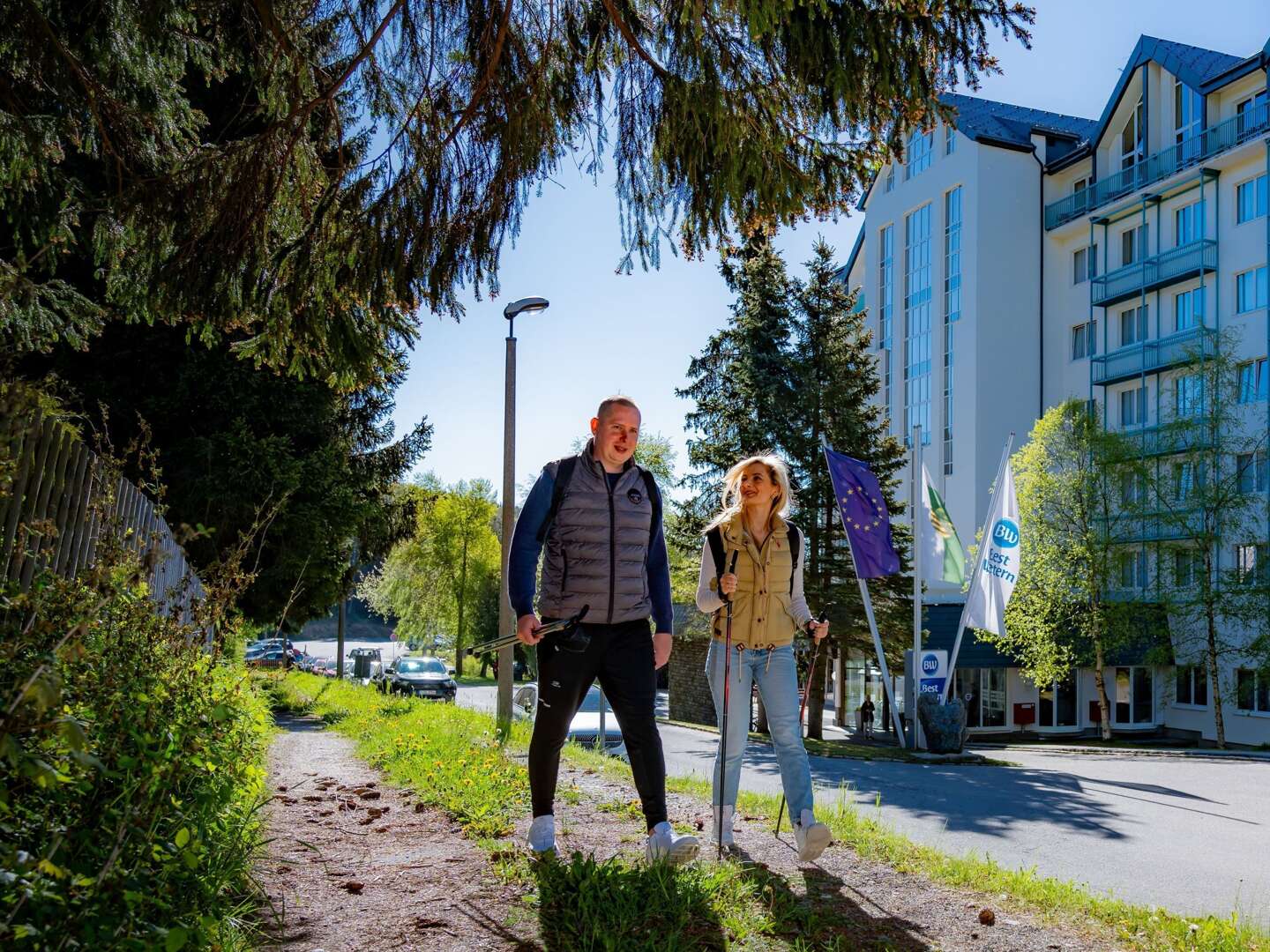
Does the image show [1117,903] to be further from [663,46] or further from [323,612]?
[323,612]

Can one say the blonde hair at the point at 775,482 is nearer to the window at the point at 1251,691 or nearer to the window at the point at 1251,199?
the window at the point at 1251,691

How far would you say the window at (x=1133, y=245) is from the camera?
40.0m

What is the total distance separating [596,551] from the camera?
5047 millimetres

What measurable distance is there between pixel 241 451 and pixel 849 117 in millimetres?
15527

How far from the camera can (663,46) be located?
19.1 feet

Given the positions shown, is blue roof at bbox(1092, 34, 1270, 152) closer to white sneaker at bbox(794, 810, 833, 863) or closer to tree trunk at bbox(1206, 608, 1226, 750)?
tree trunk at bbox(1206, 608, 1226, 750)

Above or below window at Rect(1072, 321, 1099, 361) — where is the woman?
below

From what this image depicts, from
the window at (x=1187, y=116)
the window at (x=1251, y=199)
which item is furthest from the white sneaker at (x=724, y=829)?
the window at (x=1187, y=116)

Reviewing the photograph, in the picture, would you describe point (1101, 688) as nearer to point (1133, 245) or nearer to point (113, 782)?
point (1133, 245)

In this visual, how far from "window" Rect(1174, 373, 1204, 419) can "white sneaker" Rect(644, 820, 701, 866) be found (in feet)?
112

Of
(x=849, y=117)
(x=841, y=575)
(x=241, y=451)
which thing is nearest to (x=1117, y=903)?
(x=849, y=117)

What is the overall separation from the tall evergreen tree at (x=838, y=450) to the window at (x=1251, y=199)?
16.0 metres

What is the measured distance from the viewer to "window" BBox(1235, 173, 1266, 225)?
35003 millimetres

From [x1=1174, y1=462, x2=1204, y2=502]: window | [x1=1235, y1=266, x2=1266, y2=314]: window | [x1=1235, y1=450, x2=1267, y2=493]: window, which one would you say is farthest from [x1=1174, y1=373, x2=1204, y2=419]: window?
[x1=1235, y1=266, x2=1266, y2=314]: window
